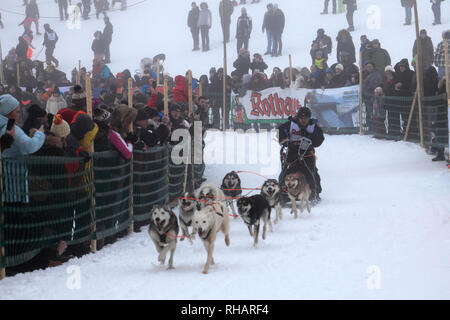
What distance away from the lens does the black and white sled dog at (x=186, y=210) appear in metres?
8.24

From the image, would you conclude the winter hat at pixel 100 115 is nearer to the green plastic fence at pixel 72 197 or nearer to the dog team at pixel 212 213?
the green plastic fence at pixel 72 197

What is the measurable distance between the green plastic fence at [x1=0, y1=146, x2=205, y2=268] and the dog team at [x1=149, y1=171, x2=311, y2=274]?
0.73m

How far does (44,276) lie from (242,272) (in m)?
1.80

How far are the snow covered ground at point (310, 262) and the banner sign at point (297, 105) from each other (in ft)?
19.8

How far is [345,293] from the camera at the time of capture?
223 inches

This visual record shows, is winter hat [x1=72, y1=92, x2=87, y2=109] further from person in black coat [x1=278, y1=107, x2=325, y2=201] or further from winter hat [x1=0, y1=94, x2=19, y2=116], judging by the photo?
person in black coat [x1=278, y1=107, x2=325, y2=201]

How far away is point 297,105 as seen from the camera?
18.2 meters

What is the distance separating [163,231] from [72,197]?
98cm

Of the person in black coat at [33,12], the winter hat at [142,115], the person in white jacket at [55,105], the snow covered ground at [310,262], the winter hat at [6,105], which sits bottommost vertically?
the snow covered ground at [310,262]

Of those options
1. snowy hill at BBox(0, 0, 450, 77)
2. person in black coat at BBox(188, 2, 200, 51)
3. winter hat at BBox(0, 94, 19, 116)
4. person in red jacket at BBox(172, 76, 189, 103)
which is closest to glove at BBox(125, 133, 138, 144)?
winter hat at BBox(0, 94, 19, 116)

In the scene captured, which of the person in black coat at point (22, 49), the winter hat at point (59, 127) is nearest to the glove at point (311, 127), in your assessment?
the winter hat at point (59, 127)

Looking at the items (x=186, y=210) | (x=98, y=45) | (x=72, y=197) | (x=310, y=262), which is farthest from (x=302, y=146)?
(x=98, y=45)

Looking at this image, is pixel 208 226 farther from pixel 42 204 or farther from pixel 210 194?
pixel 210 194

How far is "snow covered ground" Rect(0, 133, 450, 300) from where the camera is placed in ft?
19.2
